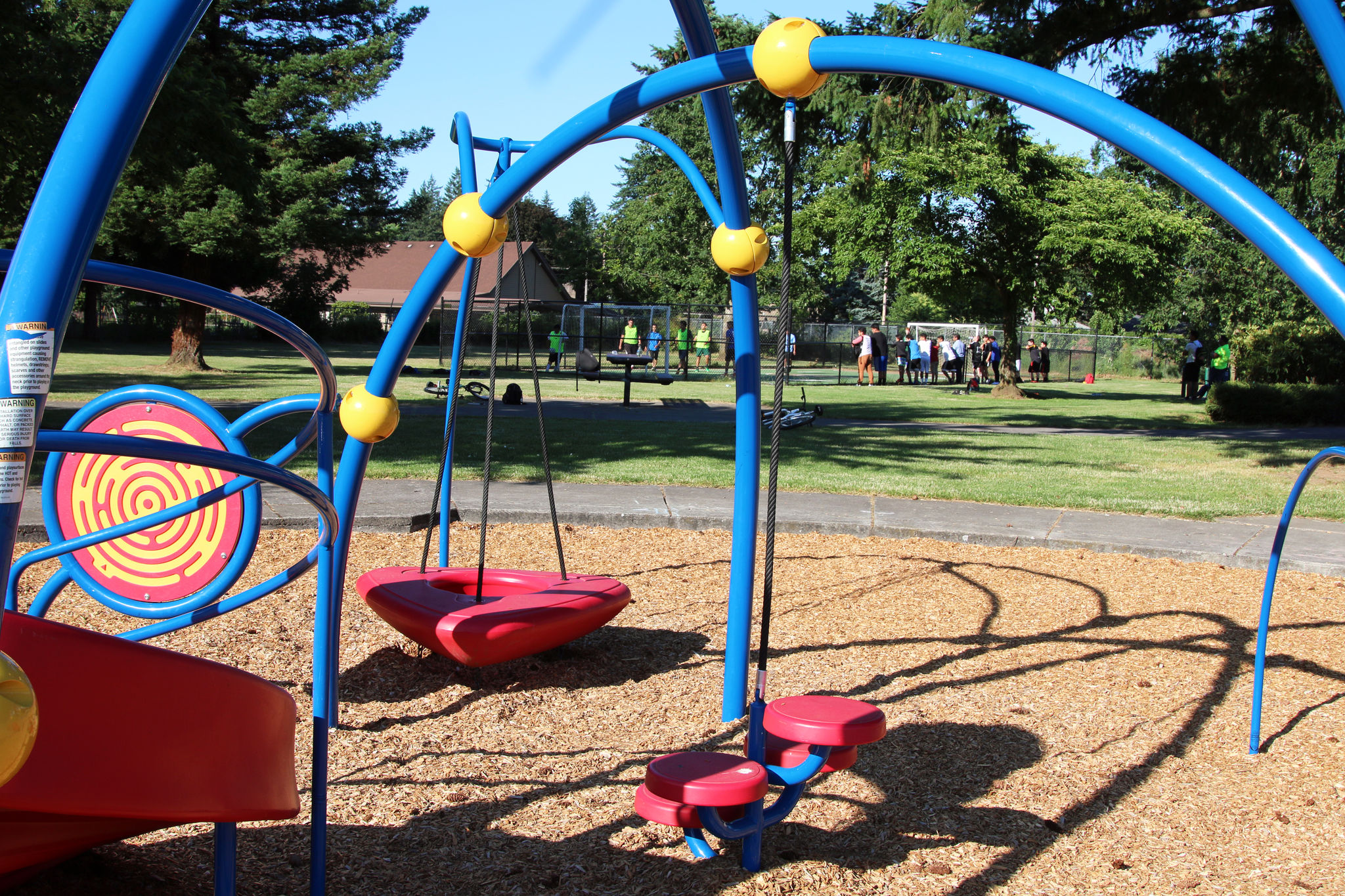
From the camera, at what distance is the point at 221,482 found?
4137 mm

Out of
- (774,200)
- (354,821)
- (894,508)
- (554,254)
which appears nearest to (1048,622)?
(894,508)

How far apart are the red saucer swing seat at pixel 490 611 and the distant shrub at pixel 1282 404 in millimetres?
18282

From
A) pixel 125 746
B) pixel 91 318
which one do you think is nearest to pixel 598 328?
pixel 91 318

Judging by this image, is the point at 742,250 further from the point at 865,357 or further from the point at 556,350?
the point at 556,350

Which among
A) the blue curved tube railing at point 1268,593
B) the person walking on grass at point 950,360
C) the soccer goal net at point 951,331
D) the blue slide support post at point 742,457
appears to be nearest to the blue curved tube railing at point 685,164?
the blue slide support post at point 742,457

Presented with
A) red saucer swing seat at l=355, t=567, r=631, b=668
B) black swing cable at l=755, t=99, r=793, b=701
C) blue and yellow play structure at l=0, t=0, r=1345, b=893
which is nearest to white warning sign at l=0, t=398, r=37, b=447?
blue and yellow play structure at l=0, t=0, r=1345, b=893

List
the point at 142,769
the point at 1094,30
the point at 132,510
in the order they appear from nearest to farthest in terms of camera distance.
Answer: the point at 142,769 → the point at 132,510 → the point at 1094,30

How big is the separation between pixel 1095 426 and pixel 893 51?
1749 cm

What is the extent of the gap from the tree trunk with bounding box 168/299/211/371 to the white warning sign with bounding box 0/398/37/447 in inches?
936

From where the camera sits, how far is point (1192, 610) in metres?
5.91

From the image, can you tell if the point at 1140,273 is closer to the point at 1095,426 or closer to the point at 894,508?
the point at 1095,426

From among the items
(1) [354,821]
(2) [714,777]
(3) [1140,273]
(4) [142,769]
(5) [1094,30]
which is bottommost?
(1) [354,821]

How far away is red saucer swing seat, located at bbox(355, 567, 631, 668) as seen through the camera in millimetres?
4113

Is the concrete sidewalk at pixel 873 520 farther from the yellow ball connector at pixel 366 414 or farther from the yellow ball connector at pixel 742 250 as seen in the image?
the yellow ball connector at pixel 742 250
